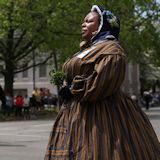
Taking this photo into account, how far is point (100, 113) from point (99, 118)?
0.14 feet

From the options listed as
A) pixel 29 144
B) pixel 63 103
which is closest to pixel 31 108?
pixel 29 144

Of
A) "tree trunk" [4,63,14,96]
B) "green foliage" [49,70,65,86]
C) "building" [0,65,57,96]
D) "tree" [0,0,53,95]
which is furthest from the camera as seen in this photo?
"building" [0,65,57,96]

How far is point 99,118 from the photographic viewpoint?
446 cm

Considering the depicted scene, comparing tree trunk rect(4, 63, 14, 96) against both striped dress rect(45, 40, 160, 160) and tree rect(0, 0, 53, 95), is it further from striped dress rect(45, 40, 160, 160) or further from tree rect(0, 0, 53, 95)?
striped dress rect(45, 40, 160, 160)

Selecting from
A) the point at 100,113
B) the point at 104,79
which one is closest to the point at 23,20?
the point at 100,113

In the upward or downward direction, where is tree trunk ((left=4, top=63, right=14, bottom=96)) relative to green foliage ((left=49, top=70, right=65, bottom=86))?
upward

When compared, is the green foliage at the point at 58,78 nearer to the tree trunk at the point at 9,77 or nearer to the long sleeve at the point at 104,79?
the long sleeve at the point at 104,79

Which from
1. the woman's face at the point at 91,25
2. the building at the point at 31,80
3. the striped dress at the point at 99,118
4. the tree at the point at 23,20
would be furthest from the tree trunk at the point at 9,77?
the building at the point at 31,80

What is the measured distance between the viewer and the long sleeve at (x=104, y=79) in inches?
170

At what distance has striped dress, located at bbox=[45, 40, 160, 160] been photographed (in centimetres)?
436

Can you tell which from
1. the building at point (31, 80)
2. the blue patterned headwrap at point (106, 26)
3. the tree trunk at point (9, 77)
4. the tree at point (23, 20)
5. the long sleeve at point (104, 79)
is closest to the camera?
the long sleeve at point (104, 79)

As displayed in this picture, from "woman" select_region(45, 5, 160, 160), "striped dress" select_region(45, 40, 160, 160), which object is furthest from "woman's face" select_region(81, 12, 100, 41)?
"striped dress" select_region(45, 40, 160, 160)

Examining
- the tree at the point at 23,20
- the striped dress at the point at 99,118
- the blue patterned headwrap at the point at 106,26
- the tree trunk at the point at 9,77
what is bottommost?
the striped dress at the point at 99,118

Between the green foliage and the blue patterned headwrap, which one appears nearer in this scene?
the blue patterned headwrap
